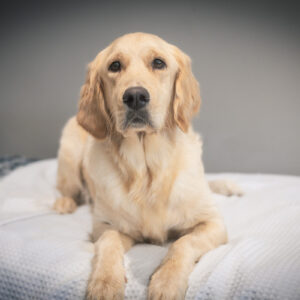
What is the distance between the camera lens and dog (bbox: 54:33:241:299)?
54.4 inches

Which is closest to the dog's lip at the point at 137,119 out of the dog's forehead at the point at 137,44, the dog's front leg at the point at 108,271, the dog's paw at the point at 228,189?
the dog's forehead at the point at 137,44

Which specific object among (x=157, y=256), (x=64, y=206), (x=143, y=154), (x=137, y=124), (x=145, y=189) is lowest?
(x=64, y=206)

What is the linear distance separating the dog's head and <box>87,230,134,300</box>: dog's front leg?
0.47 metres

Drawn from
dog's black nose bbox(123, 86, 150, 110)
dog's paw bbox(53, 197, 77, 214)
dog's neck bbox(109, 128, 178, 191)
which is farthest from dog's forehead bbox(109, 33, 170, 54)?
dog's paw bbox(53, 197, 77, 214)

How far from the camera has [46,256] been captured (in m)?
1.31

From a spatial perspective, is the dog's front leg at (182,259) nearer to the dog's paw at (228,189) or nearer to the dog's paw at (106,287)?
the dog's paw at (106,287)

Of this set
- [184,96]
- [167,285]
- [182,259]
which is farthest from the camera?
[184,96]

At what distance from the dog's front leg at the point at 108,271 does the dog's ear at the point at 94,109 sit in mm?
498

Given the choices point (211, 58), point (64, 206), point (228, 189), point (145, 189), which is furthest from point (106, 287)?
point (211, 58)

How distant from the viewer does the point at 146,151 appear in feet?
5.09

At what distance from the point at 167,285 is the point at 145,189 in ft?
1.74

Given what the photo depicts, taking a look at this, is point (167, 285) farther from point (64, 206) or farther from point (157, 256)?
point (64, 206)

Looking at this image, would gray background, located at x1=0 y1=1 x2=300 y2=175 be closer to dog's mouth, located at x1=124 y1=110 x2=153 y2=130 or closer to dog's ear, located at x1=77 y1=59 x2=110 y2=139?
dog's ear, located at x1=77 y1=59 x2=110 y2=139

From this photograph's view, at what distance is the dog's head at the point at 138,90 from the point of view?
1338 millimetres
